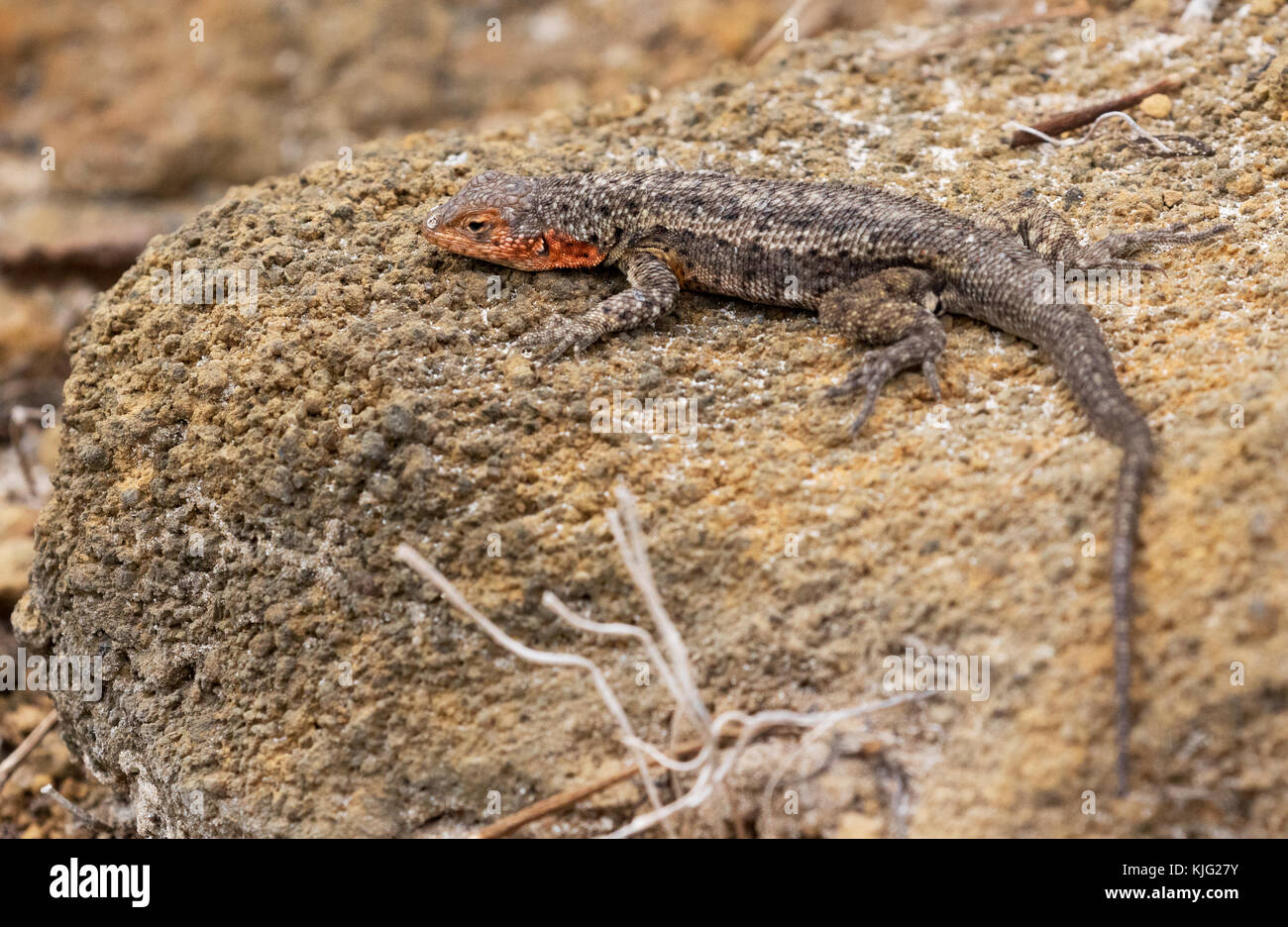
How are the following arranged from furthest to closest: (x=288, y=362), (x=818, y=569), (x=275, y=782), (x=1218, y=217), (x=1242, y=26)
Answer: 1. (x=1242, y=26)
2. (x=1218, y=217)
3. (x=288, y=362)
4. (x=275, y=782)
5. (x=818, y=569)

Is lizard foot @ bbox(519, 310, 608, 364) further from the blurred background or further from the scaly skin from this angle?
the blurred background

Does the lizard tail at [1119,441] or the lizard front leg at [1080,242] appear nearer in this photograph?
the lizard tail at [1119,441]

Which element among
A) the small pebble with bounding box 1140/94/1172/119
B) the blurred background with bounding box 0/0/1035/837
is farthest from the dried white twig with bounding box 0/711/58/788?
the small pebble with bounding box 1140/94/1172/119

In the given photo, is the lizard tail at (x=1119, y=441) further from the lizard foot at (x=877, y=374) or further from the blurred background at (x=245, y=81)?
the blurred background at (x=245, y=81)

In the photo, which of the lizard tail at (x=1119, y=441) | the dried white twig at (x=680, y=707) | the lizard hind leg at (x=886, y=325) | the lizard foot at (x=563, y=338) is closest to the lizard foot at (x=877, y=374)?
the lizard hind leg at (x=886, y=325)
